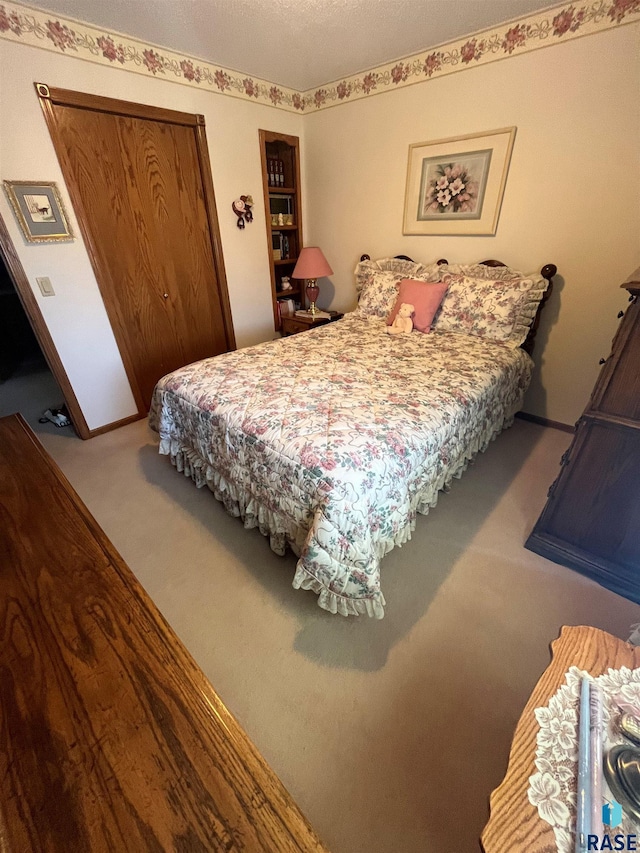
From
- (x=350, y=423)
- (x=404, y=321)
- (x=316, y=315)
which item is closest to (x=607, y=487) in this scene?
(x=350, y=423)

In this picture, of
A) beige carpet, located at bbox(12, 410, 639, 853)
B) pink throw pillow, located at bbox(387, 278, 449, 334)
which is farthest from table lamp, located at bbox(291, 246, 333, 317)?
beige carpet, located at bbox(12, 410, 639, 853)

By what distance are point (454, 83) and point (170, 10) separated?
1.75 m

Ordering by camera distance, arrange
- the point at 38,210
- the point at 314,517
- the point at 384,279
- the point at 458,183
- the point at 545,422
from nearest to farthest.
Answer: the point at 314,517, the point at 38,210, the point at 458,183, the point at 545,422, the point at 384,279

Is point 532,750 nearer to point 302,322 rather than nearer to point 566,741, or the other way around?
point 566,741

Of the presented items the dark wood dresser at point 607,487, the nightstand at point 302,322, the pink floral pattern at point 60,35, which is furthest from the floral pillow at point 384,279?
the pink floral pattern at point 60,35

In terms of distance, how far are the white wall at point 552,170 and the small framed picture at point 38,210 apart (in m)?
2.25

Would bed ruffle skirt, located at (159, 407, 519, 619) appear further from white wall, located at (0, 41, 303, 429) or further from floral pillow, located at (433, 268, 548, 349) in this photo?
white wall, located at (0, 41, 303, 429)

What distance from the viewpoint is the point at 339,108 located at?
290 centimetres

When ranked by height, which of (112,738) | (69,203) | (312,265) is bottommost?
(112,738)

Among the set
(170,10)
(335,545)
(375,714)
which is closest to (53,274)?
(170,10)

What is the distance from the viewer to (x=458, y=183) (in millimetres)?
2486

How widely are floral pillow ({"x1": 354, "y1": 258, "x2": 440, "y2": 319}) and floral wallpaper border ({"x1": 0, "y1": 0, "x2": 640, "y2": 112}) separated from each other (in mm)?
1166

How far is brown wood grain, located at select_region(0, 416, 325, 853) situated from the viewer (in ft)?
1.28

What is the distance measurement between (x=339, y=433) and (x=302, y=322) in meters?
2.22
